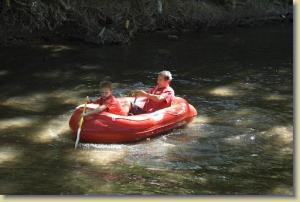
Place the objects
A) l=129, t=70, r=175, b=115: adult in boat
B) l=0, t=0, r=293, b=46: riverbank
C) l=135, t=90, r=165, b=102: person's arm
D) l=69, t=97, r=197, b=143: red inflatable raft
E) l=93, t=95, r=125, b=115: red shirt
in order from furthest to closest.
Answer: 1. l=0, t=0, r=293, b=46: riverbank
2. l=129, t=70, r=175, b=115: adult in boat
3. l=135, t=90, r=165, b=102: person's arm
4. l=93, t=95, r=125, b=115: red shirt
5. l=69, t=97, r=197, b=143: red inflatable raft

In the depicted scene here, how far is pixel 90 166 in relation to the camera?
662 centimetres

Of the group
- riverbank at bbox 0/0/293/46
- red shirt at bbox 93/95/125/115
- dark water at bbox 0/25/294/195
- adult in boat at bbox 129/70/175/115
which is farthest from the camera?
riverbank at bbox 0/0/293/46

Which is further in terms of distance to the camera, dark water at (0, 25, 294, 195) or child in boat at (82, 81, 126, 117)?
child in boat at (82, 81, 126, 117)

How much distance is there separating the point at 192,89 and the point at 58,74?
3243 mm

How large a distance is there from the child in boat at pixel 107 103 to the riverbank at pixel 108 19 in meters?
7.60

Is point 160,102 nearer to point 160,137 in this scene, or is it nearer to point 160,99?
point 160,99

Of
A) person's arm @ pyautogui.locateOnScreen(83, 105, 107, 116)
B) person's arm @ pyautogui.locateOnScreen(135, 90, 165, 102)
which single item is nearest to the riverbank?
person's arm @ pyautogui.locateOnScreen(135, 90, 165, 102)

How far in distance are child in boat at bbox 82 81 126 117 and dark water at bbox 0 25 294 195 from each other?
524 millimetres

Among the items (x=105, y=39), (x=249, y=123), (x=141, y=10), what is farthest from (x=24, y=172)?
(x=141, y=10)

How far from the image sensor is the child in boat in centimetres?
736

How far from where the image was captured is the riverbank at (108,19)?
583 inches

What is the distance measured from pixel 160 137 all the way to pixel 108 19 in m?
8.53

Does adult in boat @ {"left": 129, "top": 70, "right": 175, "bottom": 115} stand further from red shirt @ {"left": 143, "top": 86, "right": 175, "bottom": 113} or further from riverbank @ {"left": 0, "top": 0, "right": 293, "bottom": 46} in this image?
riverbank @ {"left": 0, "top": 0, "right": 293, "bottom": 46}

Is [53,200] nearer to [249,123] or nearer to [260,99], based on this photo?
[249,123]
